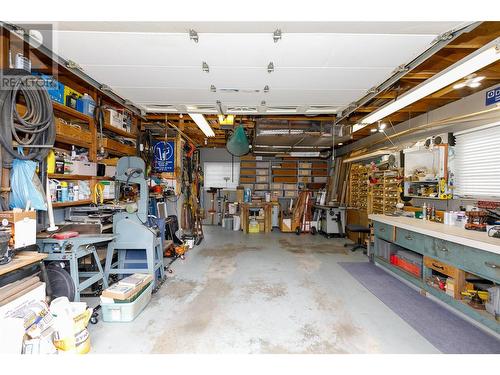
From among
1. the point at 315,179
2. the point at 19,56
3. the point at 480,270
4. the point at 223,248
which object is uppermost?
the point at 19,56

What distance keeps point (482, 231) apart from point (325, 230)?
4123 millimetres

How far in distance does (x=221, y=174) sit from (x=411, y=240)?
671 centimetres

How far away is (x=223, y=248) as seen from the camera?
5277mm

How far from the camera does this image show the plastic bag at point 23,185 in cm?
206

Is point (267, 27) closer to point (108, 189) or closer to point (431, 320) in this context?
point (431, 320)

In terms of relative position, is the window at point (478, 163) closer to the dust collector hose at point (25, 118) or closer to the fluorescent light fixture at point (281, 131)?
the fluorescent light fixture at point (281, 131)

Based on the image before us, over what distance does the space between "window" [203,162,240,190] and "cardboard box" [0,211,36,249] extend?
22.5 feet

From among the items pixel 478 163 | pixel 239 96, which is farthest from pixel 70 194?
pixel 478 163

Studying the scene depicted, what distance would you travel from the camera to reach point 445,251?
8.40 feet

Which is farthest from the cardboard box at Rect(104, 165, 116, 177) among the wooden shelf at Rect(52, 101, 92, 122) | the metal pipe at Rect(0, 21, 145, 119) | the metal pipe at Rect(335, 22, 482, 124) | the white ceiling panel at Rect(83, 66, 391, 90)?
the metal pipe at Rect(335, 22, 482, 124)

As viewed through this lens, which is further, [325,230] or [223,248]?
[325,230]
